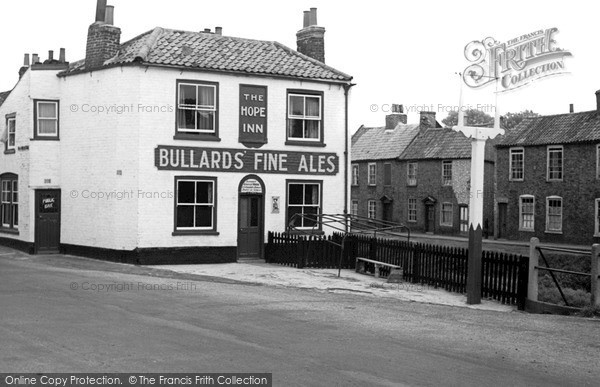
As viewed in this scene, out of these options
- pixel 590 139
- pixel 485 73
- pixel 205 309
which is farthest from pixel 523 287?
pixel 590 139

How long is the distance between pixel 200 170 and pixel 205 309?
36.8 ft

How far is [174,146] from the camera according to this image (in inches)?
957

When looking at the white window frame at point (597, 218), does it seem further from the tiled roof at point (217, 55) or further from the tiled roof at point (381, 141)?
the tiled roof at point (217, 55)

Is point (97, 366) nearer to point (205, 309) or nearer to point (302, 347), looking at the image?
point (302, 347)

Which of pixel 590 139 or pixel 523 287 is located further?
pixel 590 139

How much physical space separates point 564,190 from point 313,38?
2312 cm

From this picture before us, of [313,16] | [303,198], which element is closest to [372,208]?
[313,16]

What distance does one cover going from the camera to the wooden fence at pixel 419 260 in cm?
1781

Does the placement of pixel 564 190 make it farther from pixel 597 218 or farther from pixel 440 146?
pixel 440 146

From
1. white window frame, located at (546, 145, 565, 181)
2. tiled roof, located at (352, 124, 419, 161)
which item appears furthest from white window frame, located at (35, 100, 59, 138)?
tiled roof, located at (352, 124, 419, 161)

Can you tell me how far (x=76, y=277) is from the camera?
1925cm

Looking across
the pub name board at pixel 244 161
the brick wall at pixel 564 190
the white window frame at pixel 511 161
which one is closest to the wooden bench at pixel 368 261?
the pub name board at pixel 244 161

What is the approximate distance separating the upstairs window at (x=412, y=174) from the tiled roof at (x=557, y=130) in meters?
8.44

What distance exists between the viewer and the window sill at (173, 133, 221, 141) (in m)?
24.4
